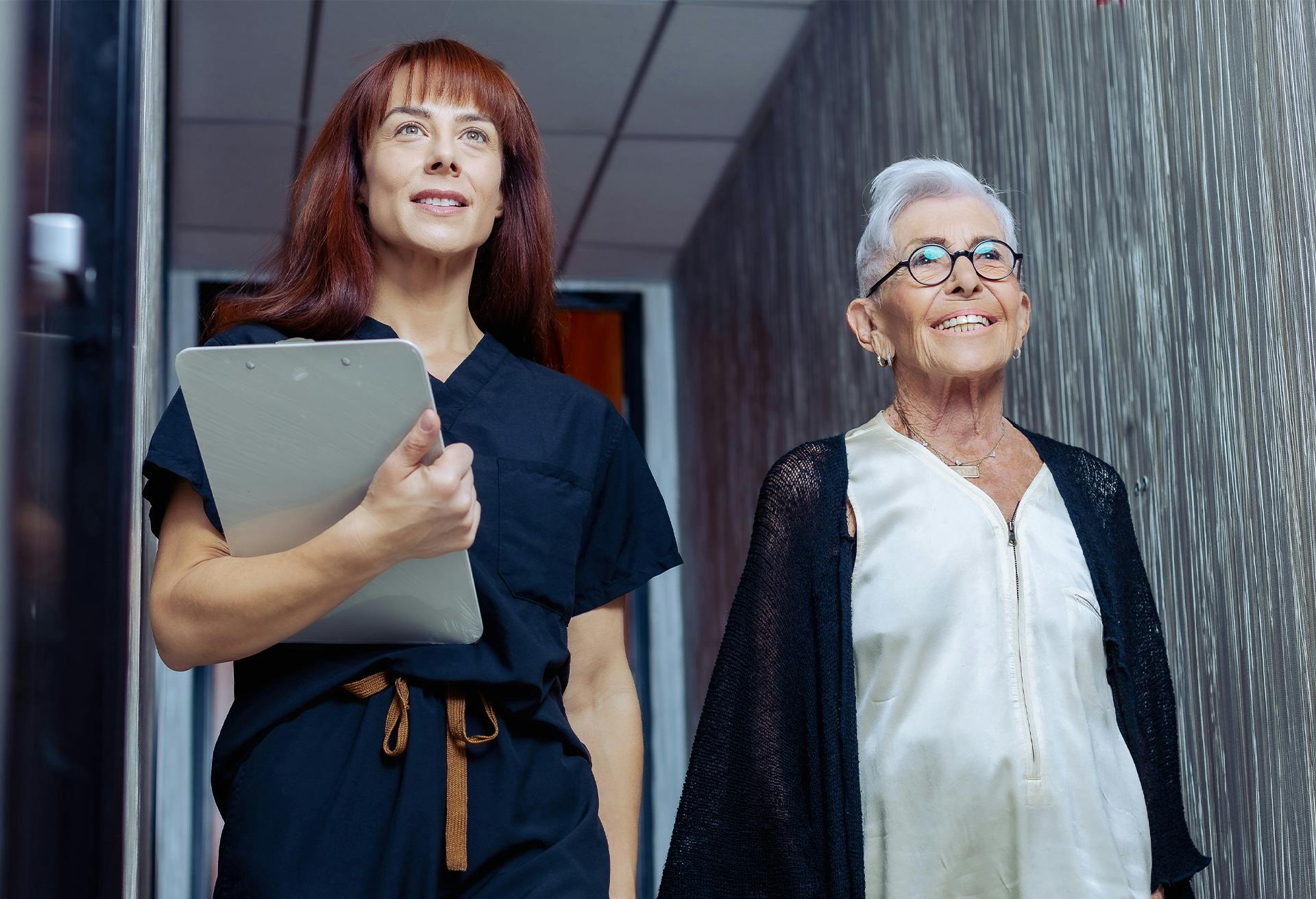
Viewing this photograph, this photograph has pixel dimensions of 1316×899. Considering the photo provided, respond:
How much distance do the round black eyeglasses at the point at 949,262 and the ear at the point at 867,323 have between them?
0.07m

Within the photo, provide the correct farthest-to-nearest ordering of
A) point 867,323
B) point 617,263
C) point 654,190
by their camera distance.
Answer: point 617,263 → point 654,190 → point 867,323

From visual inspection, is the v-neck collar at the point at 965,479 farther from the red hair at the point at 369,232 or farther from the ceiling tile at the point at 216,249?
the ceiling tile at the point at 216,249

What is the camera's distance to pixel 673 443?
5.16 metres

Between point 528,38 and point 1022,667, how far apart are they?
94.3 inches

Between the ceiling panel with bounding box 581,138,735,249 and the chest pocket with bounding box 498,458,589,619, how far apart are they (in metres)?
2.74

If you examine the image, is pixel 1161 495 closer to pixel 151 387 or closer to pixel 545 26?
pixel 151 387

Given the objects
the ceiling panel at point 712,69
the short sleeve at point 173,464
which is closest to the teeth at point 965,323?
the short sleeve at point 173,464

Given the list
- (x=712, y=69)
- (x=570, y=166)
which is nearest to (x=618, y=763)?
(x=712, y=69)

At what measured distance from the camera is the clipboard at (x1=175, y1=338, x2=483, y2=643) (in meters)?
1.13

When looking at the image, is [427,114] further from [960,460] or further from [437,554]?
[960,460]

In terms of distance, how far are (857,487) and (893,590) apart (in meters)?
0.13

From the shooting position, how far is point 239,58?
358 cm

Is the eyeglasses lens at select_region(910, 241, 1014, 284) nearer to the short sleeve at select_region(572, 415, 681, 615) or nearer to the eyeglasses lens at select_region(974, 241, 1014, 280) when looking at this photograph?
the eyeglasses lens at select_region(974, 241, 1014, 280)

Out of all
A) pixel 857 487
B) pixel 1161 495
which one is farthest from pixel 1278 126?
pixel 857 487
